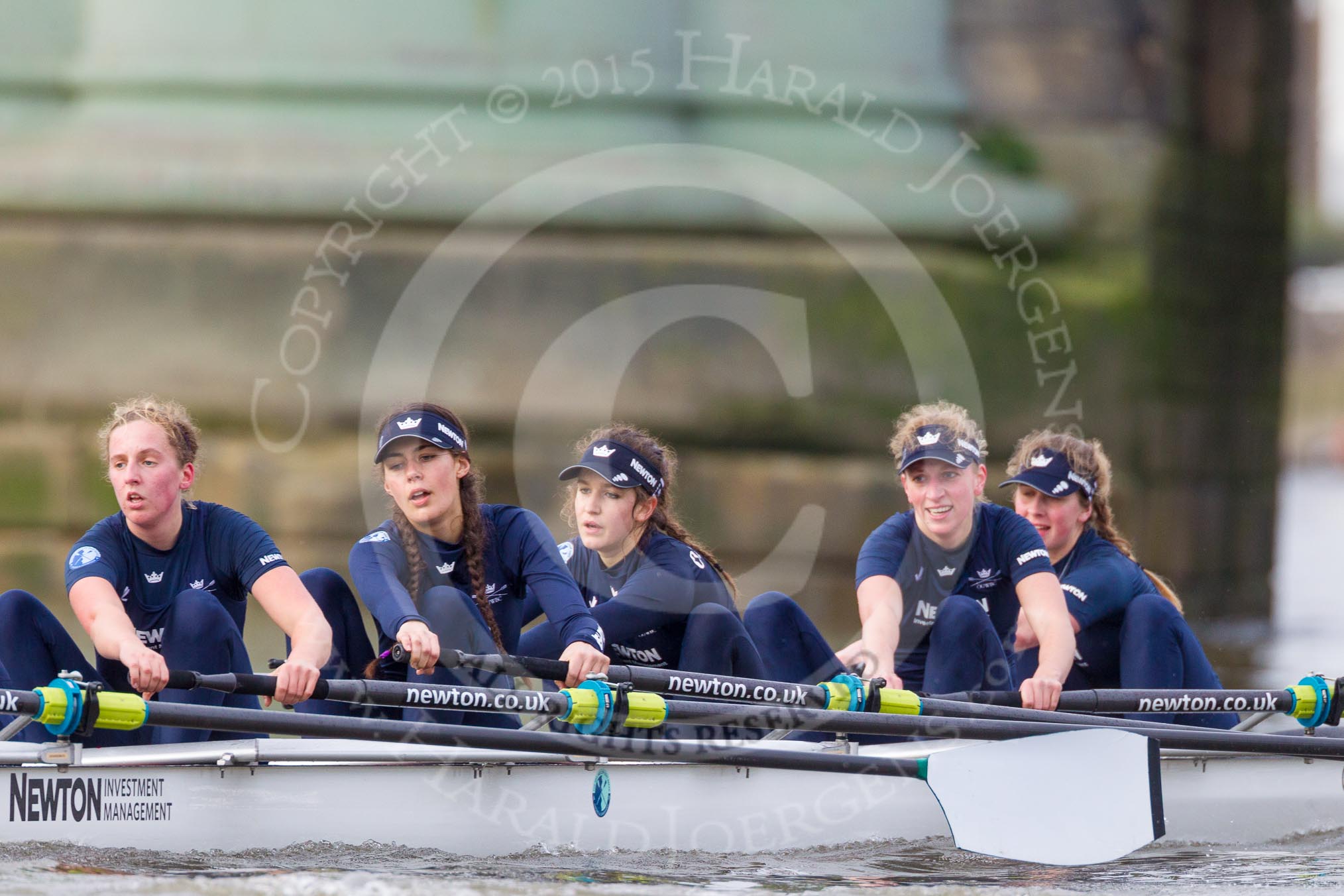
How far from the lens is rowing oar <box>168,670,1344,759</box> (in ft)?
13.2

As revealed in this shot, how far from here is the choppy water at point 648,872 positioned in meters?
3.68

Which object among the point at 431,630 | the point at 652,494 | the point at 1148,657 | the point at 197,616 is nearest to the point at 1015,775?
the point at 1148,657

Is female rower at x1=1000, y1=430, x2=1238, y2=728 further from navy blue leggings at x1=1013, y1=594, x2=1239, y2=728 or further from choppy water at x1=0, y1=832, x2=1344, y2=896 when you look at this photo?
choppy water at x1=0, y1=832, x2=1344, y2=896

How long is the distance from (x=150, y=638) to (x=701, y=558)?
1.63 meters

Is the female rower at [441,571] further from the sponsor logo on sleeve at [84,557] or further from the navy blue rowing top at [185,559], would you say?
the sponsor logo on sleeve at [84,557]

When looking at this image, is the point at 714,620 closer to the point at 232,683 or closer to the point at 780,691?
the point at 780,691

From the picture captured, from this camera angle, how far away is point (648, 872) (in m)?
4.12

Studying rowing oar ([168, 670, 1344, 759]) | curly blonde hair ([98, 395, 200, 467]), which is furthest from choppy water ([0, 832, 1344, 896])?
curly blonde hair ([98, 395, 200, 467])

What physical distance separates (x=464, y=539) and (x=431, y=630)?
0.32m

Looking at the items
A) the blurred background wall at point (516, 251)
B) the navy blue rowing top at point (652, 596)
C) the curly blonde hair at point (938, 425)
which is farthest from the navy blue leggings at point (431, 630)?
the blurred background wall at point (516, 251)

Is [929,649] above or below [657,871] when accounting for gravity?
above

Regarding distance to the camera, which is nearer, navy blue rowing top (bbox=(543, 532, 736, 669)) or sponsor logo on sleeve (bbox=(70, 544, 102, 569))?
sponsor logo on sleeve (bbox=(70, 544, 102, 569))

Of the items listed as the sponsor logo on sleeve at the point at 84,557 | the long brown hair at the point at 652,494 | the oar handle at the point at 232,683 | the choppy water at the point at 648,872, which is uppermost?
the long brown hair at the point at 652,494

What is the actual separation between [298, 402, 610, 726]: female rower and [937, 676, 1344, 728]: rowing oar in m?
1.22
